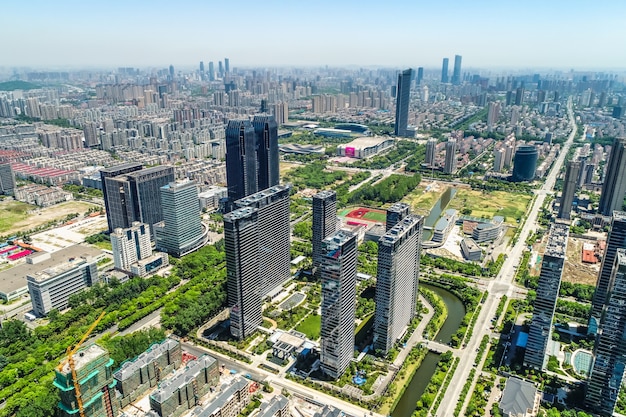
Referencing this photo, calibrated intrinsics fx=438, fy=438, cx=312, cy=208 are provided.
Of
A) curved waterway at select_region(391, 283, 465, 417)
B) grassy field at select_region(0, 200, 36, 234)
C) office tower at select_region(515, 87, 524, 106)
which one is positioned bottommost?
curved waterway at select_region(391, 283, 465, 417)

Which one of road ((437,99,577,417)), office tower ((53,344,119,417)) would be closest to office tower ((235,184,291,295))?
office tower ((53,344,119,417))

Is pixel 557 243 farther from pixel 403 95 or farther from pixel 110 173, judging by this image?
pixel 403 95

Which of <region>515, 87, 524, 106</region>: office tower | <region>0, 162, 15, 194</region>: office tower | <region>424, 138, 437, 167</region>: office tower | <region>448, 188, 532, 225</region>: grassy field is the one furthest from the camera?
<region>515, 87, 524, 106</region>: office tower

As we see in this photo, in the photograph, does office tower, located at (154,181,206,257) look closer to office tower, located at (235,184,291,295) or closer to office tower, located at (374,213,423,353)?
office tower, located at (235,184,291,295)

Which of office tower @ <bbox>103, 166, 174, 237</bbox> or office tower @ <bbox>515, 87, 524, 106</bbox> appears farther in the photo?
office tower @ <bbox>515, 87, 524, 106</bbox>

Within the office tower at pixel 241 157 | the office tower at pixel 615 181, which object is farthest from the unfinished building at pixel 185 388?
the office tower at pixel 615 181

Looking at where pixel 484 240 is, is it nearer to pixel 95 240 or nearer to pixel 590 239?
pixel 590 239

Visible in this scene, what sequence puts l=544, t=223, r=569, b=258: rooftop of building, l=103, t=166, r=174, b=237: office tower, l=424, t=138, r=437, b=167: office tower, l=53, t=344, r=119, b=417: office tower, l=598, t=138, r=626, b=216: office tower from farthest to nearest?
l=424, t=138, r=437, b=167: office tower
l=598, t=138, r=626, b=216: office tower
l=103, t=166, r=174, b=237: office tower
l=544, t=223, r=569, b=258: rooftop of building
l=53, t=344, r=119, b=417: office tower
